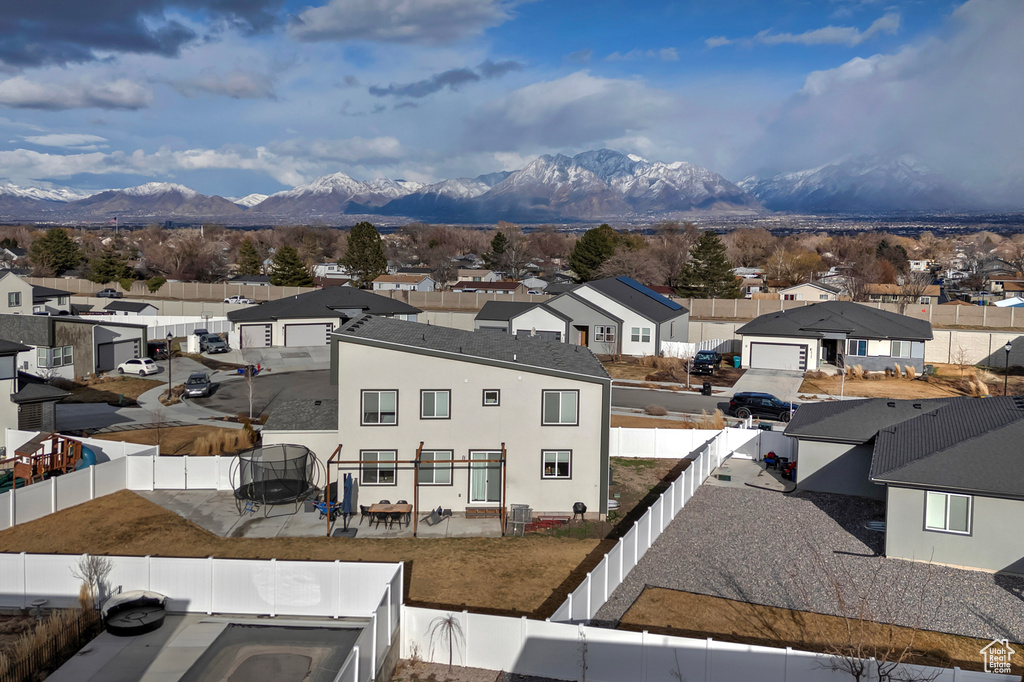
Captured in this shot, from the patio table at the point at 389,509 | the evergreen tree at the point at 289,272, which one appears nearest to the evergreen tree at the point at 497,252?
the evergreen tree at the point at 289,272

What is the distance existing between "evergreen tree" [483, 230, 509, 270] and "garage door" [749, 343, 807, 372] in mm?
78727

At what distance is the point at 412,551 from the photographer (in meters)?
23.9

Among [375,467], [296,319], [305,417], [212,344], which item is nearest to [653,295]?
[296,319]

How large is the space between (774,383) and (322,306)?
38.7 m

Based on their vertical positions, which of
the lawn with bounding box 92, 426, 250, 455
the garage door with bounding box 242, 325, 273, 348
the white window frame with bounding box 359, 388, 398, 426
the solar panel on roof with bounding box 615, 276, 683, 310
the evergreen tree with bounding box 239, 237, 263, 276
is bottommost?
the lawn with bounding box 92, 426, 250, 455

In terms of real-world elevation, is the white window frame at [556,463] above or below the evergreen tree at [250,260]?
below

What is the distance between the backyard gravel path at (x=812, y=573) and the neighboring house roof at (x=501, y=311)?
42.4m

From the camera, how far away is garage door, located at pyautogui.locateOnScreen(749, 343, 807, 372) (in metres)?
59.1

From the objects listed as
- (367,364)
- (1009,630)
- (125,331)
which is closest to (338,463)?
(367,364)

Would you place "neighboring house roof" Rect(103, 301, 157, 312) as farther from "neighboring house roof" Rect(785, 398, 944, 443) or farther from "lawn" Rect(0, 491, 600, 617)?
"neighboring house roof" Rect(785, 398, 944, 443)

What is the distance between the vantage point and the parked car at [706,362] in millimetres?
56469

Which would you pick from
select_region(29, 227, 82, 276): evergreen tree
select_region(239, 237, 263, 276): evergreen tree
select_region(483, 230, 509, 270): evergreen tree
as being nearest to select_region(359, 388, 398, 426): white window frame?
select_region(239, 237, 263, 276): evergreen tree

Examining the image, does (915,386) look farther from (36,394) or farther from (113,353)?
(113,353)

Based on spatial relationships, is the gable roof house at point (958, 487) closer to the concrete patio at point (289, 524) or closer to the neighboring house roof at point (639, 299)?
the concrete patio at point (289, 524)
